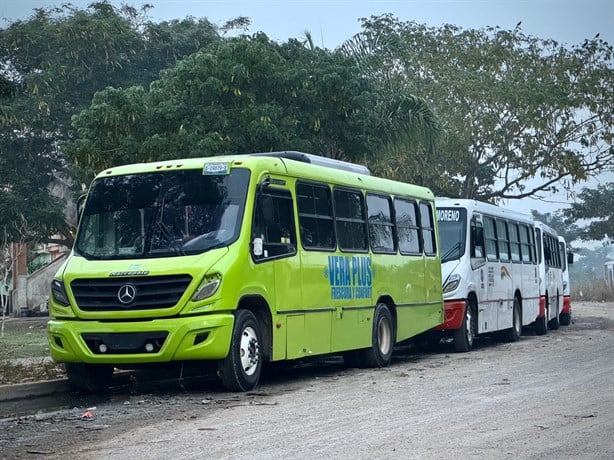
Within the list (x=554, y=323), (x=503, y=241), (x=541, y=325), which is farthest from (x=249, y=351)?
(x=554, y=323)

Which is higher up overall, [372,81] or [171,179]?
[372,81]

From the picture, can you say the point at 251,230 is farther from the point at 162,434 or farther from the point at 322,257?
the point at 162,434

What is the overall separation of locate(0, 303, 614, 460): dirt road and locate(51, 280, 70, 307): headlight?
127 centimetres

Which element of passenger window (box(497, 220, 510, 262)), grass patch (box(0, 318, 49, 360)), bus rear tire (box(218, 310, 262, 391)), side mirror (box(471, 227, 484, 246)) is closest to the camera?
bus rear tire (box(218, 310, 262, 391))

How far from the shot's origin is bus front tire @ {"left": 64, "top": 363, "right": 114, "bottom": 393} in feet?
47.1

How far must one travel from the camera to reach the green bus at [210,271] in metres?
13.6

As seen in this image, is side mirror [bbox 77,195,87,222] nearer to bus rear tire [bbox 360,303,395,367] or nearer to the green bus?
the green bus

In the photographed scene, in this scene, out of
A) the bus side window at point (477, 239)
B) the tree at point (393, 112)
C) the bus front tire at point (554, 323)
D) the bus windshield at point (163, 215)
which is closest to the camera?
the bus windshield at point (163, 215)

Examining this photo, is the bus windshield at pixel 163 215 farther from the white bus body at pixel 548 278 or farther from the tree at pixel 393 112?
the white bus body at pixel 548 278

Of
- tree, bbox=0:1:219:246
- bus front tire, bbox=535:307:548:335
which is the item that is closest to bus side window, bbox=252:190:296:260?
bus front tire, bbox=535:307:548:335

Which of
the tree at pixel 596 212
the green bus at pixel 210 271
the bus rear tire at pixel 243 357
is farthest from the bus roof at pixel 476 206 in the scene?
the tree at pixel 596 212

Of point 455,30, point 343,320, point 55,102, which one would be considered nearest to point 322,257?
point 343,320

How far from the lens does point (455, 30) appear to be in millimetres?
44938

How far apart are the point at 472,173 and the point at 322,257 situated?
29109 mm
